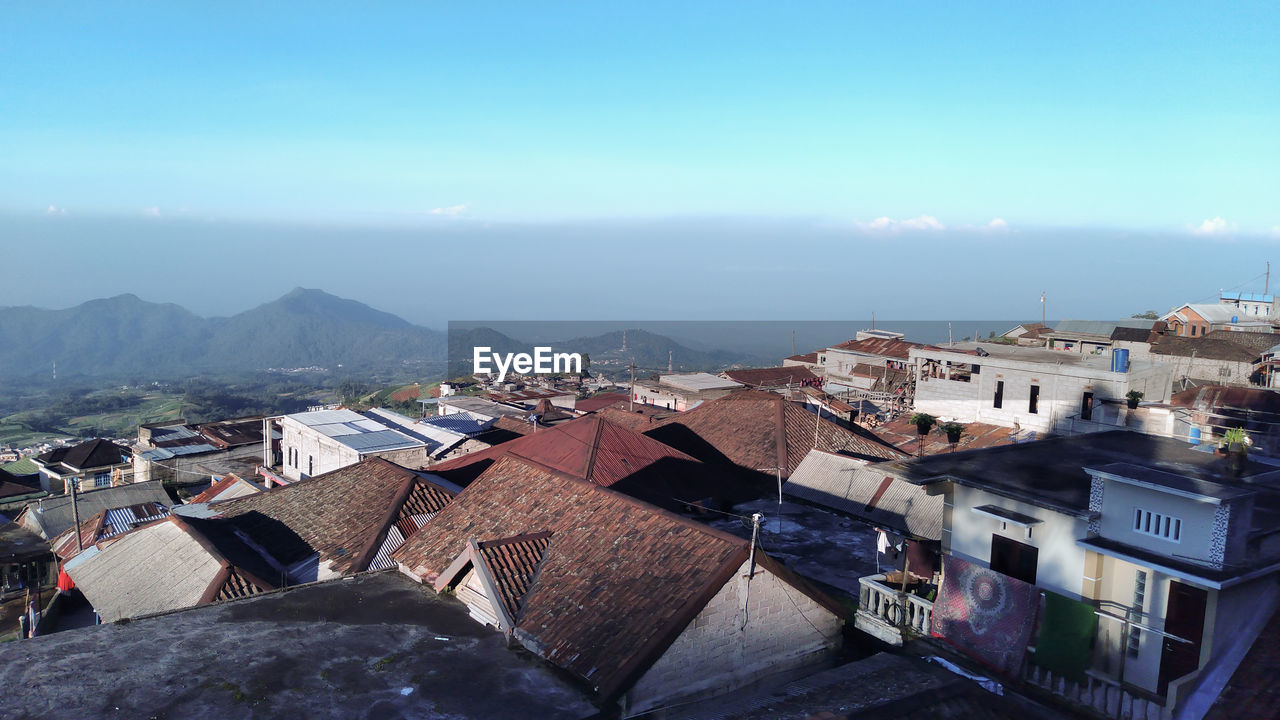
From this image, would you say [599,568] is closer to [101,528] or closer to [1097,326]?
[101,528]

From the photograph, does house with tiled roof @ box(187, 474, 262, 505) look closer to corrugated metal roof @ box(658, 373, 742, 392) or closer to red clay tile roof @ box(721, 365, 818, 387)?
corrugated metal roof @ box(658, 373, 742, 392)

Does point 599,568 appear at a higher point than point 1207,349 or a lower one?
lower

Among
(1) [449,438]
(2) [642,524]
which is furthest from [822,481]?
(1) [449,438]

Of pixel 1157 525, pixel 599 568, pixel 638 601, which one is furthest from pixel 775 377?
pixel 638 601

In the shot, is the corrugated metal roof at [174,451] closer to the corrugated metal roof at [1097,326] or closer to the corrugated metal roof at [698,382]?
the corrugated metal roof at [698,382]

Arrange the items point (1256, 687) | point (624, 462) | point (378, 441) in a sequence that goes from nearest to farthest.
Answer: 1. point (1256, 687)
2. point (624, 462)
3. point (378, 441)
